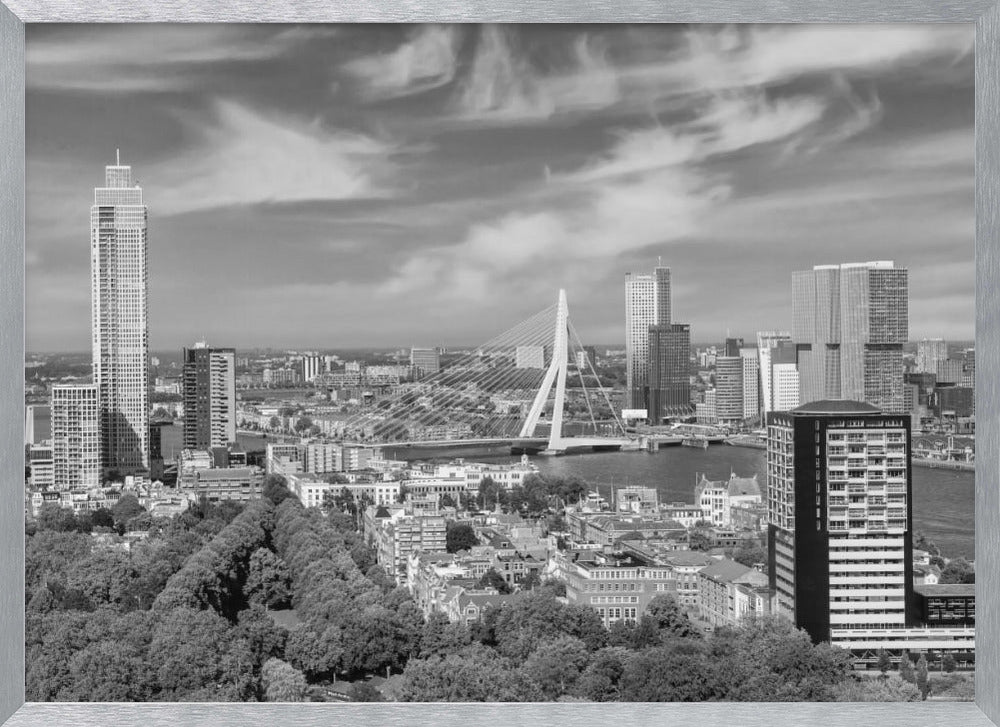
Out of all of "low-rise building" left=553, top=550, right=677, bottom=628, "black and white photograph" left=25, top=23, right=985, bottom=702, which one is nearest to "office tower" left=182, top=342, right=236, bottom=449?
"black and white photograph" left=25, top=23, right=985, bottom=702

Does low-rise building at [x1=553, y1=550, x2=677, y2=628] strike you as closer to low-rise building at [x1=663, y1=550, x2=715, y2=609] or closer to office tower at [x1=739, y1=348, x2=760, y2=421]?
low-rise building at [x1=663, y1=550, x2=715, y2=609]

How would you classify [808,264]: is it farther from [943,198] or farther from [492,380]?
[492,380]

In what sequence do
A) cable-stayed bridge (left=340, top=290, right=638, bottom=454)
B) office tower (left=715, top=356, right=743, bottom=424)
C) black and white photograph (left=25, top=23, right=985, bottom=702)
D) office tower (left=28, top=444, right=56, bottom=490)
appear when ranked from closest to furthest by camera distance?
black and white photograph (left=25, top=23, right=985, bottom=702) → office tower (left=28, top=444, right=56, bottom=490) → office tower (left=715, top=356, right=743, bottom=424) → cable-stayed bridge (left=340, top=290, right=638, bottom=454)

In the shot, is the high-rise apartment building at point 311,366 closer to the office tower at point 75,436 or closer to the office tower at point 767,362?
the office tower at point 75,436

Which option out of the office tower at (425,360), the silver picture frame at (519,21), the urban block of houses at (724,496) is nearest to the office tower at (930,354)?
the urban block of houses at (724,496)

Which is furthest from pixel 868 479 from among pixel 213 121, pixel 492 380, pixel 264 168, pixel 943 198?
pixel 213 121

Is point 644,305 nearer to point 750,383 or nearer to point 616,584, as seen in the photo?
point 750,383

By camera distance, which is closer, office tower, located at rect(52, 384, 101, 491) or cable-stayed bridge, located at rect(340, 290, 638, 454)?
office tower, located at rect(52, 384, 101, 491)
